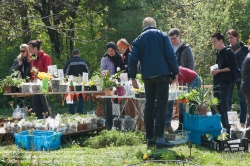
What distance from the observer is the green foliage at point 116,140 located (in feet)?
25.4

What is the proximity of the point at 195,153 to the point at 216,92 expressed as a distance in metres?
2.03

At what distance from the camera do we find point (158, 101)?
284 inches

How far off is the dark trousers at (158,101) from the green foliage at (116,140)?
49 centimetres

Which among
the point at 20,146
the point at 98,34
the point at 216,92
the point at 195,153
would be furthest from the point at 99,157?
the point at 98,34

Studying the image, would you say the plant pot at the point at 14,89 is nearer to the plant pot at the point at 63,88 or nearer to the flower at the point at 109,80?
the plant pot at the point at 63,88

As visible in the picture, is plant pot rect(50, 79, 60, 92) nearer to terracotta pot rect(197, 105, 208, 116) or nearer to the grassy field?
the grassy field

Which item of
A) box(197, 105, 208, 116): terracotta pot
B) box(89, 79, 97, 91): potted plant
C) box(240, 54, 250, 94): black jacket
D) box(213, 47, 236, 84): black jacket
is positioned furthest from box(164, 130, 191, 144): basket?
box(89, 79, 97, 91): potted plant

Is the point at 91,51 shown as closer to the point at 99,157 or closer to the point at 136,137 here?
the point at 136,137

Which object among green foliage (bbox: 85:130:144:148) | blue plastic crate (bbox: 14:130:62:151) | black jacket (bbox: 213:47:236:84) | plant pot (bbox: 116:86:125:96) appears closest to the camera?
blue plastic crate (bbox: 14:130:62:151)

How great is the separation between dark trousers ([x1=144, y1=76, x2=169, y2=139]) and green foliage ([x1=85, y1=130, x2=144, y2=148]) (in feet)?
1.61

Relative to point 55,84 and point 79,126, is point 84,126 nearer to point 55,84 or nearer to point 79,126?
point 79,126

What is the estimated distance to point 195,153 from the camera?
6699mm

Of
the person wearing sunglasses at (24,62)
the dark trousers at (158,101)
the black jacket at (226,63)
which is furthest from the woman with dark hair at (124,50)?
the dark trousers at (158,101)

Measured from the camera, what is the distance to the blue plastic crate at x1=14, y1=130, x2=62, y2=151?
7.50m
